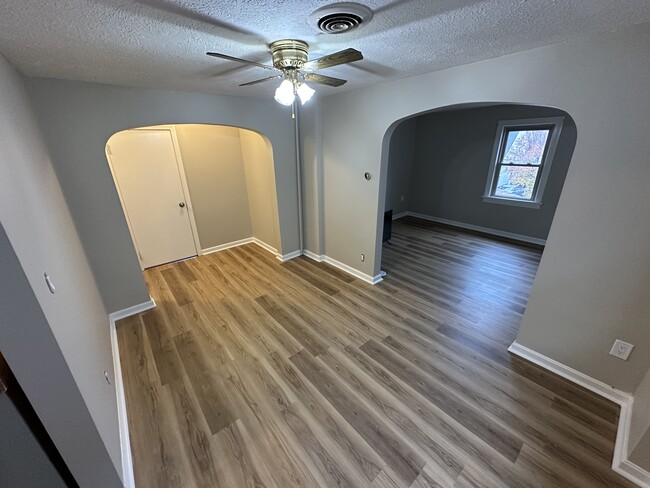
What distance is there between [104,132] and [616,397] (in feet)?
15.4

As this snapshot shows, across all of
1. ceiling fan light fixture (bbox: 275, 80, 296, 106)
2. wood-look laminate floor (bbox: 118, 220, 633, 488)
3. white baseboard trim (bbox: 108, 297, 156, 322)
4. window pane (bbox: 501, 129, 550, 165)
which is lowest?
wood-look laminate floor (bbox: 118, 220, 633, 488)

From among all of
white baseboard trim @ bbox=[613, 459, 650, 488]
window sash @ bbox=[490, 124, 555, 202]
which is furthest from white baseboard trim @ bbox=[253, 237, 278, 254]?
window sash @ bbox=[490, 124, 555, 202]

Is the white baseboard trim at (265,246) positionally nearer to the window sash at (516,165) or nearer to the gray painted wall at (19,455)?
the gray painted wall at (19,455)

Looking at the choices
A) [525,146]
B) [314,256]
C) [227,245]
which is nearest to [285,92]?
[314,256]

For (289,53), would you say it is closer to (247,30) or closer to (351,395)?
(247,30)

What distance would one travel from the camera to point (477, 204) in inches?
207

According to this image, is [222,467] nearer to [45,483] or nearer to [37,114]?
[45,483]

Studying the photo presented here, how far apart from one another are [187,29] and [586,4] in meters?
1.87

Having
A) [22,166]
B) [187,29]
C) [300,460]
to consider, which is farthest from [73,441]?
[187,29]

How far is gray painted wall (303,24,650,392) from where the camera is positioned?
1450mm

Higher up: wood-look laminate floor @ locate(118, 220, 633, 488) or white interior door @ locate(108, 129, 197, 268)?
white interior door @ locate(108, 129, 197, 268)

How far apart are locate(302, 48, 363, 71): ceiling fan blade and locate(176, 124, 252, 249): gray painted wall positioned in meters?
3.01

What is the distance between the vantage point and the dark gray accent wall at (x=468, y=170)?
4.34 meters

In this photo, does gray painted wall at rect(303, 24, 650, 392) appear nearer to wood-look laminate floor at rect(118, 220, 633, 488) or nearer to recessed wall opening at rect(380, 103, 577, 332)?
wood-look laminate floor at rect(118, 220, 633, 488)
